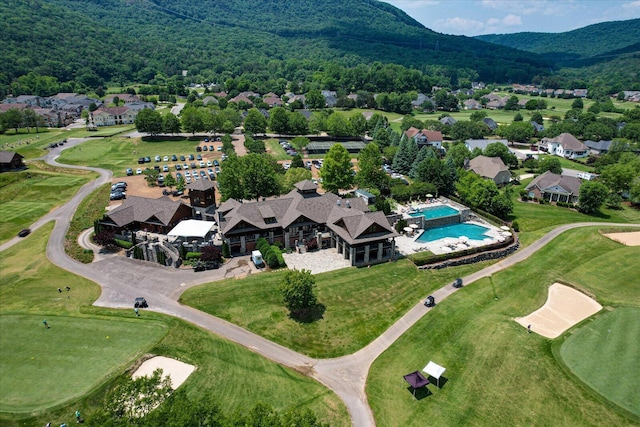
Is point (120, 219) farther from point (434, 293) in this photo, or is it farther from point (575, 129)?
point (575, 129)

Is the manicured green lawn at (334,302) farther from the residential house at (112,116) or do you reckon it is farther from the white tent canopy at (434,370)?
the residential house at (112,116)

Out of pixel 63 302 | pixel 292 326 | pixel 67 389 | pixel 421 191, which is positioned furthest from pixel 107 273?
pixel 421 191

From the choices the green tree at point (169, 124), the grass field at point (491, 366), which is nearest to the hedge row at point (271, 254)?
the grass field at point (491, 366)

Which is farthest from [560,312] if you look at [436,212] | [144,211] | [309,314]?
[144,211]

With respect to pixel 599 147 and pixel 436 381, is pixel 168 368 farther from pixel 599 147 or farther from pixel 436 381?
pixel 599 147

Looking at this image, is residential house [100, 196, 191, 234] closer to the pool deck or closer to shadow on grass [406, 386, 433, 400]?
the pool deck
